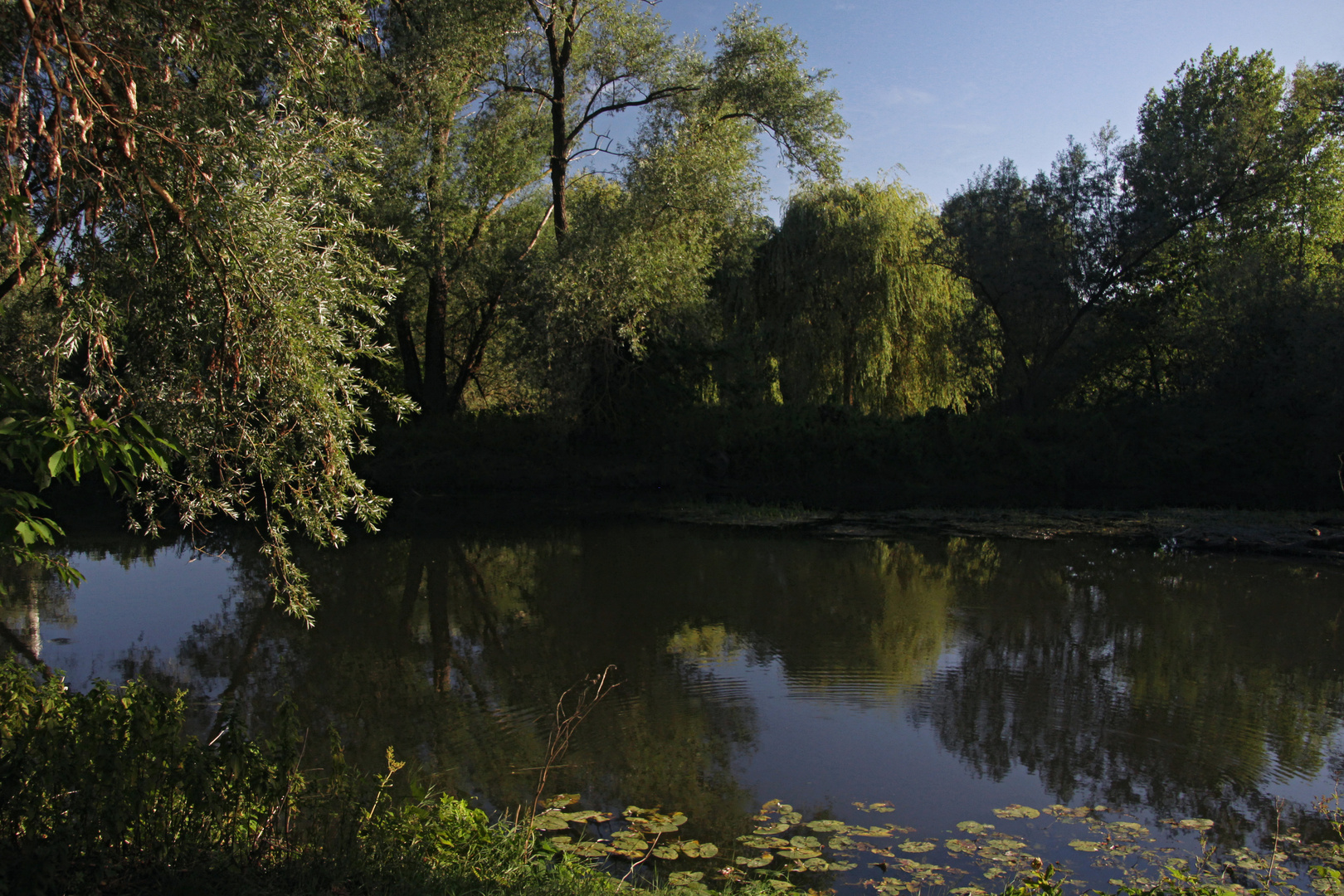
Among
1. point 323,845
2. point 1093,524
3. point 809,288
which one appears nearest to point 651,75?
point 809,288

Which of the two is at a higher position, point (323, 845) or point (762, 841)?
point (323, 845)

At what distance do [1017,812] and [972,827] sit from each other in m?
0.38

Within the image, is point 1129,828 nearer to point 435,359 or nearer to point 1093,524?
point 1093,524

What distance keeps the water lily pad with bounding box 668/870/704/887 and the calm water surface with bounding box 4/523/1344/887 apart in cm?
42

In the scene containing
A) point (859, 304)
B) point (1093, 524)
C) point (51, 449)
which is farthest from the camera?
point (859, 304)

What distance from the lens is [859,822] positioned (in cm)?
489

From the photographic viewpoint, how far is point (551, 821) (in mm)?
4805

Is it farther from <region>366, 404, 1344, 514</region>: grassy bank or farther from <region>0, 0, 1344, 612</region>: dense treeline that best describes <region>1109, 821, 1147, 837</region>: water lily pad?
<region>366, 404, 1344, 514</region>: grassy bank

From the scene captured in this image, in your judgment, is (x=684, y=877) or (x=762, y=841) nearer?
(x=684, y=877)

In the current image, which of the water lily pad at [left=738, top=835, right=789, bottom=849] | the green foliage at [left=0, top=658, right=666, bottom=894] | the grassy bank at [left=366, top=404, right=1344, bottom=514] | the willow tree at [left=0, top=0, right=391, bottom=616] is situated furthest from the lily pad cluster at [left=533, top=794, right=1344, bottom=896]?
the grassy bank at [left=366, top=404, right=1344, bottom=514]

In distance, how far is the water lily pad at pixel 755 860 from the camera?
A: 4.43 meters

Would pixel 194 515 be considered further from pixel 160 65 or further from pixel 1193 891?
pixel 1193 891

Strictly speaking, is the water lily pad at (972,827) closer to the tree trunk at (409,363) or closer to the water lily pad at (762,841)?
the water lily pad at (762,841)

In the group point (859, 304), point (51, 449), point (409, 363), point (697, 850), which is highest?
point (859, 304)
